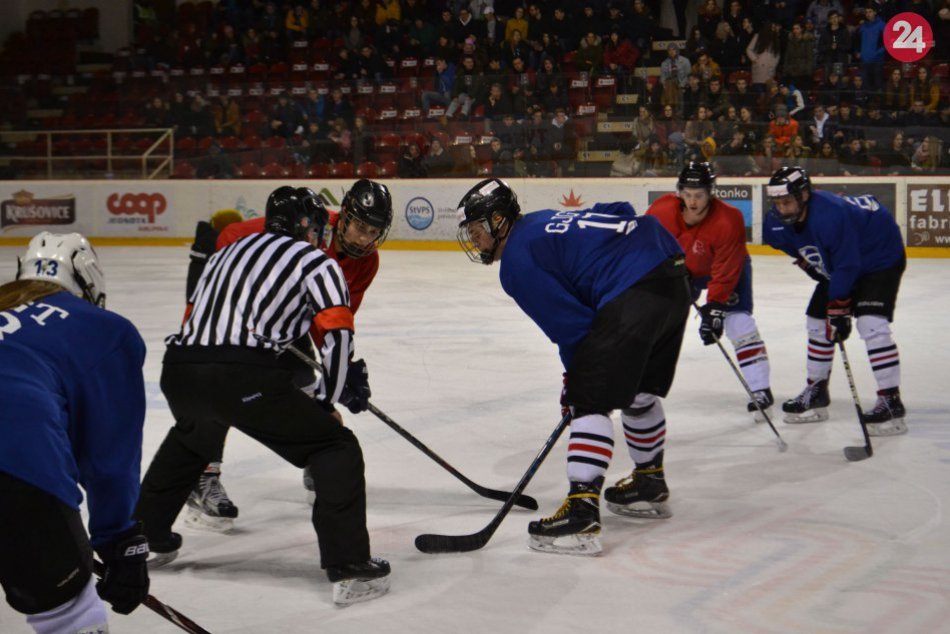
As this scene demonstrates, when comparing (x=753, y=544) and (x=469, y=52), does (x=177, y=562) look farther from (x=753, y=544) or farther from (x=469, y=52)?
(x=469, y=52)

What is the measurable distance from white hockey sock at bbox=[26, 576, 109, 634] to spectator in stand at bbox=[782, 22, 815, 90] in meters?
12.1

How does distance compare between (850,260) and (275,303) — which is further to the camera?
(850,260)

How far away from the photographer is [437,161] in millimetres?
13570

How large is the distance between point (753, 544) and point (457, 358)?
343 cm

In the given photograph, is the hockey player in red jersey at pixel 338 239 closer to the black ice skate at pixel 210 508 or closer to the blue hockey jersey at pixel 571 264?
the black ice skate at pixel 210 508

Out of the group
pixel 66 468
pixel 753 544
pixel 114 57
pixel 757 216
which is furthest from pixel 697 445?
pixel 114 57

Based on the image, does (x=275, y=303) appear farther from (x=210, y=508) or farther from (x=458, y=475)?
(x=458, y=475)

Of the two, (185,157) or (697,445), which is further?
(185,157)

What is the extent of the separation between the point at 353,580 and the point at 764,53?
11624mm

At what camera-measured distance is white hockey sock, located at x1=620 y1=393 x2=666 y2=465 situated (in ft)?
12.2

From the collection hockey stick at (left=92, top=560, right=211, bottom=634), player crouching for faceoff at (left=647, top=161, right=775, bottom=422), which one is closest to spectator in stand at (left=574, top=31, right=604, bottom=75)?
player crouching for faceoff at (left=647, top=161, right=775, bottom=422)

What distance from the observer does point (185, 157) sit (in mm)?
14906

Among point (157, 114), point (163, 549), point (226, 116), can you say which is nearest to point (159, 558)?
point (163, 549)

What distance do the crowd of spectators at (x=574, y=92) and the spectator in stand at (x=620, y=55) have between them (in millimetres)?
25
